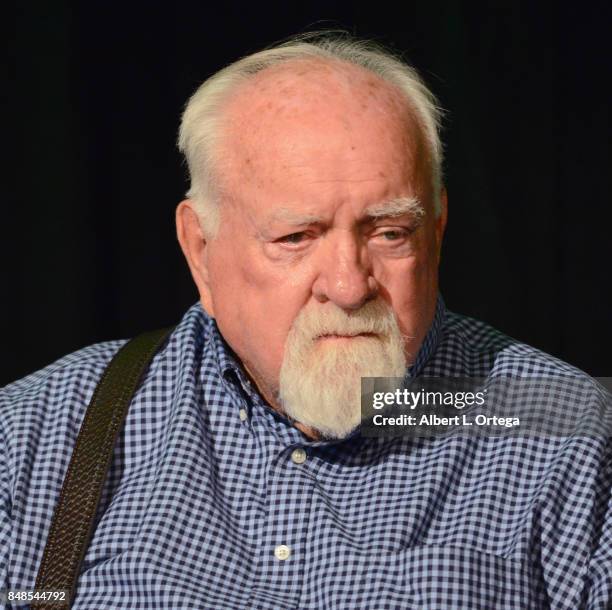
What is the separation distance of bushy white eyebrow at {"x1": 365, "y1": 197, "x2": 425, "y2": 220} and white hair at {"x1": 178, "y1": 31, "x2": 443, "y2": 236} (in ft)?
0.35

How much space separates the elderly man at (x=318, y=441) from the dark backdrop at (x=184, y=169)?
0.69 meters

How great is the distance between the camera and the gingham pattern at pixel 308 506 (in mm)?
2051

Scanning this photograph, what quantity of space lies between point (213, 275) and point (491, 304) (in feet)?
3.18

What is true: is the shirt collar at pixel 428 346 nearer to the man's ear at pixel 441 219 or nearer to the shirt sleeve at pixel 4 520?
the man's ear at pixel 441 219

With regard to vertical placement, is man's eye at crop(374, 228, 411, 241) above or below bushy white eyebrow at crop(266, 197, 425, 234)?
below

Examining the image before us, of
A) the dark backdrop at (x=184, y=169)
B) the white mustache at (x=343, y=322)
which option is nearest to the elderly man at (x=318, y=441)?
the white mustache at (x=343, y=322)

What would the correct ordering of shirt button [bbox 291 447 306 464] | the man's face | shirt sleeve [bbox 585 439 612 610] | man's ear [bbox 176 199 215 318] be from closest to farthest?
shirt sleeve [bbox 585 439 612 610] < the man's face < shirt button [bbox 291 447 306 464] < man's ear [bbox 176 199 215 318]

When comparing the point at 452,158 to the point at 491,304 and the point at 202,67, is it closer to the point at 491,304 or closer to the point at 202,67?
the point at 491,304

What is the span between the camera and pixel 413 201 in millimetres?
2160

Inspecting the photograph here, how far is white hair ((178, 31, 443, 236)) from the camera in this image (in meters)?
2.27

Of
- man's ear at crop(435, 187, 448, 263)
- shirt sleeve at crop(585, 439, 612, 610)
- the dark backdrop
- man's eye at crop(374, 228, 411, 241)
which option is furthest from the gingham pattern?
the dark backdrop

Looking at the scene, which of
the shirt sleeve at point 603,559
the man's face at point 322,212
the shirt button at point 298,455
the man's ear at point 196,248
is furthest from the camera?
the man's ear at point 196,248

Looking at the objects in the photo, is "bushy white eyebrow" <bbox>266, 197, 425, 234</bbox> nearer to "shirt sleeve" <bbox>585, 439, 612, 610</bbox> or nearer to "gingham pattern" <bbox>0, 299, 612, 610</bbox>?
"gingham pattern" <bbox>0, 299, 612, 610</bbox>

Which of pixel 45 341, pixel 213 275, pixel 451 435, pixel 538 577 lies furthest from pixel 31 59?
pixel 538 577
